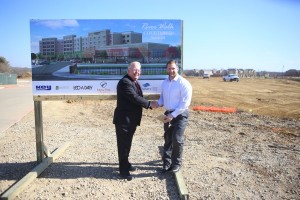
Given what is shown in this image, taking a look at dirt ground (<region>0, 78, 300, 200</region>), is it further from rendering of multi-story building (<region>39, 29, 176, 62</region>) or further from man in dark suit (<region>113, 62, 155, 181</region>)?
rendering of multi-story building (<region>39, 29, 176, 62</region>)

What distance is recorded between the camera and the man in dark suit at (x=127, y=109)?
5.03 meters

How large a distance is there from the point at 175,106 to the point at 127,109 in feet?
2.73

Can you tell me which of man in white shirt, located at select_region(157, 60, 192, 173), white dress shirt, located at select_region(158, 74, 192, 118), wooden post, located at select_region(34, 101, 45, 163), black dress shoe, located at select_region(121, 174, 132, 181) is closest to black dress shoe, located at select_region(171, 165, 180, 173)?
man in white shirt, located at select_region(157, 60, 192, 173)

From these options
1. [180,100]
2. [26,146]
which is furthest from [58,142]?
[180,100]

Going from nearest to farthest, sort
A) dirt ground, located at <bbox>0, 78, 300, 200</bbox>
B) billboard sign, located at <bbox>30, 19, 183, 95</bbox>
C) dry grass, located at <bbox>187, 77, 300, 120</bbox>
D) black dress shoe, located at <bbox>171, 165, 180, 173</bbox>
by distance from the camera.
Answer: dirt ground, located at <bbox>0, 78, 300, 200</bbox> < black dress shoe, located at <bbox>171, 165, 180, 173</bbox> < billboard sign, located at <bbox>30, 19, 183, 95</bbox> < dry grass, located at <bbox>187, 77, 300, 120</bbox>

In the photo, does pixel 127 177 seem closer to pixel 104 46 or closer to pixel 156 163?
pixel 156 163

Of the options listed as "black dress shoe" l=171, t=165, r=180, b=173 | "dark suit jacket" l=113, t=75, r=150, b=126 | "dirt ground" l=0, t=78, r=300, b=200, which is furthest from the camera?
"black dress shoe" l=171, t=165, r=180, b=173

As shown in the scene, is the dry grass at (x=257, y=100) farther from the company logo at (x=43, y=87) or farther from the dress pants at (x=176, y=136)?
the company logo at (x=43, y=87)

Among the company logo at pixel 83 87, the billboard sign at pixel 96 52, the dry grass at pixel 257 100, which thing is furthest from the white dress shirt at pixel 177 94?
the dry grass at pixel 257 100

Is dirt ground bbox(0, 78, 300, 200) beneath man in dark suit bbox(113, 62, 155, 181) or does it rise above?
beneath

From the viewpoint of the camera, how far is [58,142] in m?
8.09

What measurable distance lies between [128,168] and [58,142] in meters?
3.33

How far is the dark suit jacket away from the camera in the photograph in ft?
16.4

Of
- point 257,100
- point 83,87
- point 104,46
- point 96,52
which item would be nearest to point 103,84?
point 83,87
